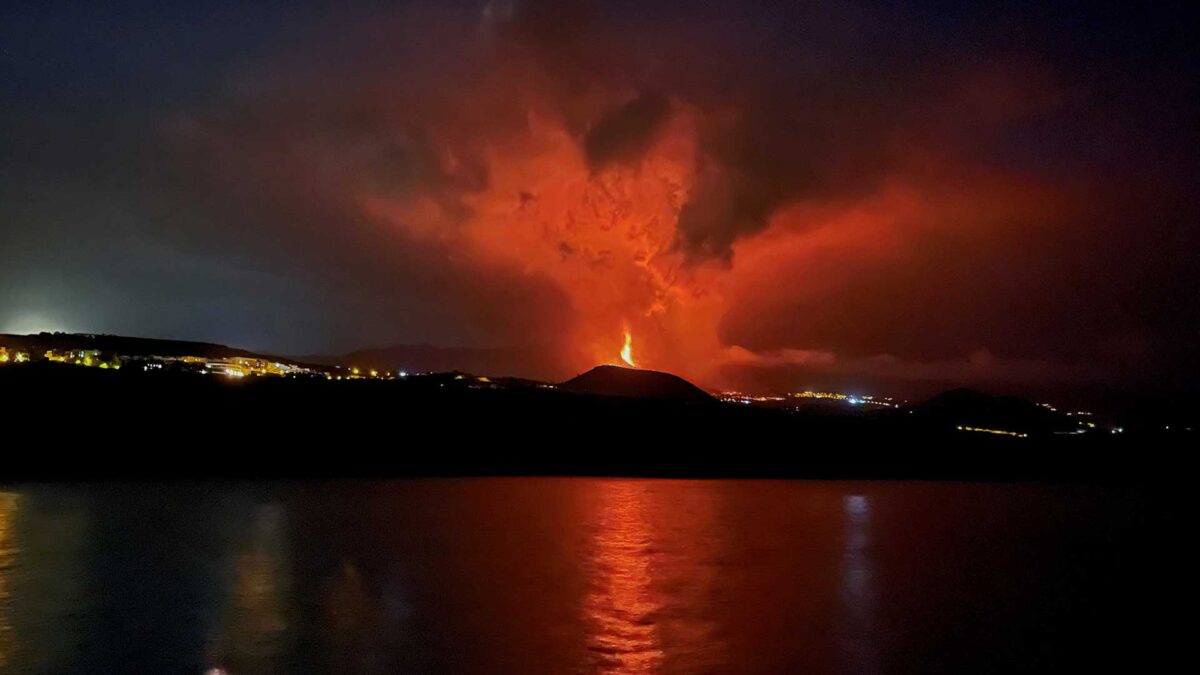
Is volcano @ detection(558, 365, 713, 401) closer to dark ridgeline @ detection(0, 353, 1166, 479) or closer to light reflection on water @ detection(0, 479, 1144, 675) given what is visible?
dark ridgeline @ detection(0, 353, 1166, 479)

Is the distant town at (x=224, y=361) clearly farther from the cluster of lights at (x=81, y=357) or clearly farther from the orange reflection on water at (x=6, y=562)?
the orange reflection on water at (x=6, y=562)

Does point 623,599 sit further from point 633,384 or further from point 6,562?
point 633,384

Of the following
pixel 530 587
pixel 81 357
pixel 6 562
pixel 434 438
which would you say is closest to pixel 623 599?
pixel 530 587

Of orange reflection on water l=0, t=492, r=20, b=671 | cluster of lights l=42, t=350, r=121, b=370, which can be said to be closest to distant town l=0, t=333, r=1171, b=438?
cluster of lights l=42, t=350, r=121, b=370

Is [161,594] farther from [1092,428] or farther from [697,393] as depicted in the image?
[1092,428]

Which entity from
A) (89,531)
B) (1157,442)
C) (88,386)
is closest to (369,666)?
(89,531)

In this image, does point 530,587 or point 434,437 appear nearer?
point 530,587
